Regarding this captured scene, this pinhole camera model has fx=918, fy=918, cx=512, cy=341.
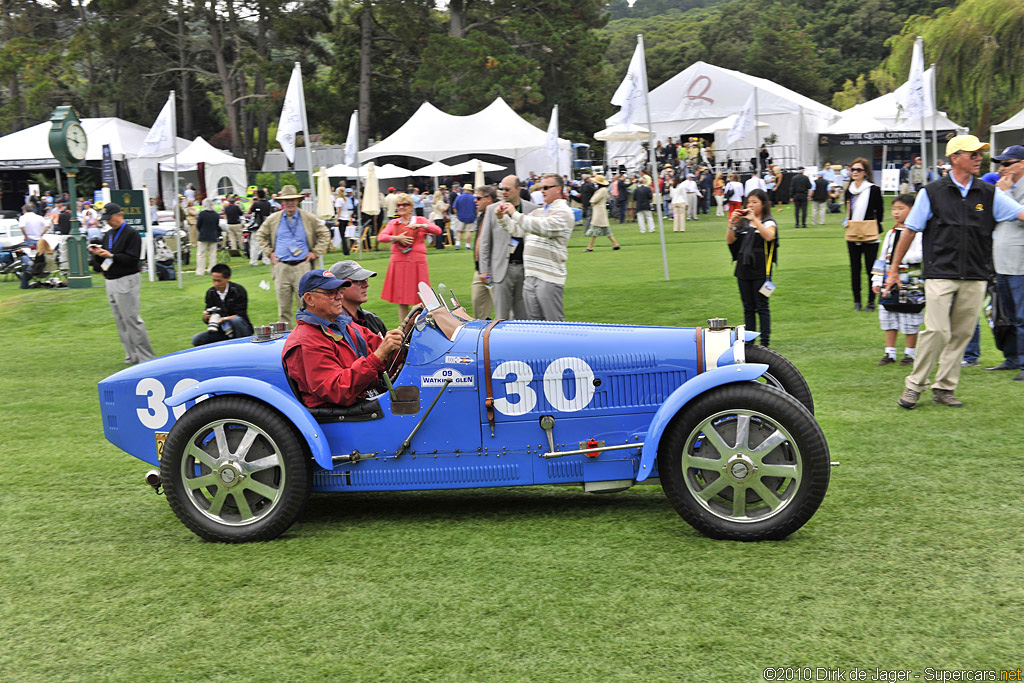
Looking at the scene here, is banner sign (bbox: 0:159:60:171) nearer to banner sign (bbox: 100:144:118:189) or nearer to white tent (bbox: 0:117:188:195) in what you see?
white tent (bbox: 0:117:188:195)

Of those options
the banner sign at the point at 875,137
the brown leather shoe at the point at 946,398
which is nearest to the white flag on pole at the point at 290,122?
the brown leather shoe at the point at 946,398

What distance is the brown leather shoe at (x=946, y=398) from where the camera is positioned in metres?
7.19

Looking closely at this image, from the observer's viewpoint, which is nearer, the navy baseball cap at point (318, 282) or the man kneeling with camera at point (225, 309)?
the navy baseball cap at point (318, 282)

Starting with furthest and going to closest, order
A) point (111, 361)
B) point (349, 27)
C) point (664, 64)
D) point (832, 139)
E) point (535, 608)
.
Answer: point (664, 64) → point (349, 27) → point (832, 139) → point (111, 361) → point (535, 608)

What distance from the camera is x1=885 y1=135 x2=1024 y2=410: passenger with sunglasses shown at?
684cm

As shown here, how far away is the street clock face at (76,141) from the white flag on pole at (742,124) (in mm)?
17146

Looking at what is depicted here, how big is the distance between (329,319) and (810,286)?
1067 centimetres

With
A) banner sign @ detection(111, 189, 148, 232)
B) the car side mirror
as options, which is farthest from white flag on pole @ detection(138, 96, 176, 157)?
the car side mirror

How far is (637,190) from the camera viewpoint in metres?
26.6

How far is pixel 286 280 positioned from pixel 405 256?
1.57 metres

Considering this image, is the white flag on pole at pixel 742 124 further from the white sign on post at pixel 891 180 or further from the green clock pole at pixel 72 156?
the green clock pole at pixel 72 156

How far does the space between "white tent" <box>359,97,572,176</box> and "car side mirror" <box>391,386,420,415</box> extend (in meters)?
28.9

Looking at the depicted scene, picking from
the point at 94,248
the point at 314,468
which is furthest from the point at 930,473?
the point at 94,248

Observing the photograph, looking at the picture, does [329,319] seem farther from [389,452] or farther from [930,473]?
[930,473]
